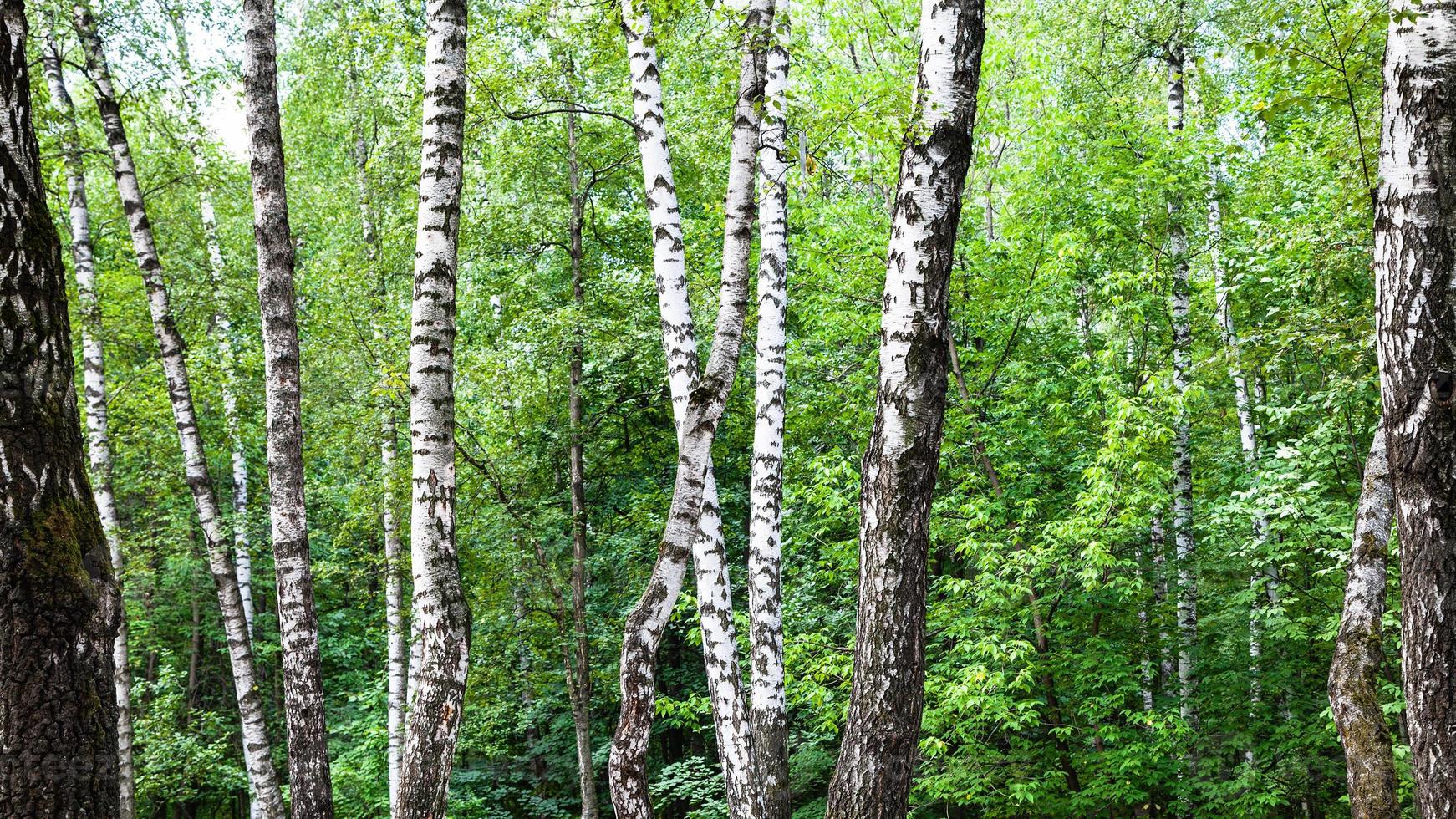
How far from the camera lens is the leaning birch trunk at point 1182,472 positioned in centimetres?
1122

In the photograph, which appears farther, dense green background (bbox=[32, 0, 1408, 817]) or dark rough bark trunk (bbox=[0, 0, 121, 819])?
dense green background (bbox=[32, 0, 1408, 817])

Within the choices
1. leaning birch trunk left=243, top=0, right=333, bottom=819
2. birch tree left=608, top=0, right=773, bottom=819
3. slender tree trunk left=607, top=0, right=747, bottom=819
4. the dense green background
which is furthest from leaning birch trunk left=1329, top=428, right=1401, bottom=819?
leaning birch trunk left=243, top=0, right=333, bottom=819

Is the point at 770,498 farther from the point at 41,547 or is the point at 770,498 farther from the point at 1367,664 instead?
the point at 41,547

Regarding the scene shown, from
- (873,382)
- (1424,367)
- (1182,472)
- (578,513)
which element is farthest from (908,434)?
(1182,472)

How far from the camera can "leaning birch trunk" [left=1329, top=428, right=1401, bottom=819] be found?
20.5ft

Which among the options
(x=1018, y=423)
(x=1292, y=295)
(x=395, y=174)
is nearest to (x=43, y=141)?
(x=395, y=174)

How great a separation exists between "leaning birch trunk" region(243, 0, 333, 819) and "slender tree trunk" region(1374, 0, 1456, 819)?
6.10 m

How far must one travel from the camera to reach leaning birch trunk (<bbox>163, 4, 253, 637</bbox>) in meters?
Result: 10.5

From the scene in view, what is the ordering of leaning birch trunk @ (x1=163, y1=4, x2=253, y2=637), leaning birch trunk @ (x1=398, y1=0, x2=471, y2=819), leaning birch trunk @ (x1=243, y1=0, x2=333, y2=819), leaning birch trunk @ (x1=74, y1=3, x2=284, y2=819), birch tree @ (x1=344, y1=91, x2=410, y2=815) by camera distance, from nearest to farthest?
leaning birch trunk @ (x1=398, y1=0, x2=471, y2=819)
leaning birch trunk @ (x1=243, y1=0, x2=333, y2=819)
leaning birch trunk @ (x1=74, y1=3, x2=284, y2=819)
leaning birch trunk @ (x1=163, y1=4, x2=253, y2=637)
birch tree @ (x1=344, y1=91, x2=410, y2=815)

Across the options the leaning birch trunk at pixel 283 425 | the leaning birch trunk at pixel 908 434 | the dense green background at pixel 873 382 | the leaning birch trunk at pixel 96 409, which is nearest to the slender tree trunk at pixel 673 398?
the dense green background at pixel 873 382

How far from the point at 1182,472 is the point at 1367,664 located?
20.6 feet

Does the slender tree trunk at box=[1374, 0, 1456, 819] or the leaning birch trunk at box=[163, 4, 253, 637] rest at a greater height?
the leaning birch trunk at box=[163, 4, 253, 637]

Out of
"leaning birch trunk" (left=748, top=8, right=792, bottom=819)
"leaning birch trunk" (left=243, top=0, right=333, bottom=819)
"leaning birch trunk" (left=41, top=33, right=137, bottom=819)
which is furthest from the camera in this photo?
"leaning birch trunk" (left=41, top=33, right=137, bottom=819)

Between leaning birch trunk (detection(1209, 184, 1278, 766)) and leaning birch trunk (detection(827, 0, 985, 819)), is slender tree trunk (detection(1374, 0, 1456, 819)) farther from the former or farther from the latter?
leaning birch trunk (detection(1209, 184, 1278, 766))
